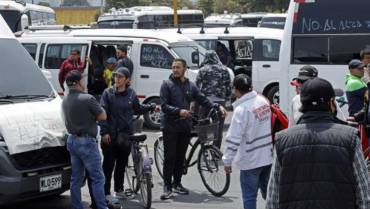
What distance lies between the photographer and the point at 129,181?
29.4 ft

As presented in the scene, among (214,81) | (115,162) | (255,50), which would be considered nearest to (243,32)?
(255,50)

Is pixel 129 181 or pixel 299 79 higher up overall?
pixel 299 79

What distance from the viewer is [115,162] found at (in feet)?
28.1

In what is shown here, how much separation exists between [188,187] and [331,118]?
5.53 metres

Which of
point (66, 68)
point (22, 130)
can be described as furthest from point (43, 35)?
point (22, 130)

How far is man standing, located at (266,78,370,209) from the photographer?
3.96 meters

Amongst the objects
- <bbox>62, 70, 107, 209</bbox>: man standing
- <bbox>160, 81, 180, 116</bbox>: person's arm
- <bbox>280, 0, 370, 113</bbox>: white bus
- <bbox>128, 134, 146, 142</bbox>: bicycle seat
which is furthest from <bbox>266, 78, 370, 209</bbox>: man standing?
<bbox>280, 0, 370, 113</bbox>: white bus

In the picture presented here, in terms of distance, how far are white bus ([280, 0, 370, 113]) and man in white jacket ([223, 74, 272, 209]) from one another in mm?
5272

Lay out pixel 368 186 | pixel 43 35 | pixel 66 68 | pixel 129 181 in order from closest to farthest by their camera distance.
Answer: pixel 368 186
pixel 129 181
pixel 66 68
pixel 43 35

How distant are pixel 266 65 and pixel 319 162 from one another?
46.2ft

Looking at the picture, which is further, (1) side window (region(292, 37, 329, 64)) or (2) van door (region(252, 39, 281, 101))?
(2) van door (region(252, 39, 281, 101))

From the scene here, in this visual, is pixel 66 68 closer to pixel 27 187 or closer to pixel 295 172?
pixel 27 187

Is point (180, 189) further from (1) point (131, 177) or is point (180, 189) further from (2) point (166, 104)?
(2) point (166, 104)

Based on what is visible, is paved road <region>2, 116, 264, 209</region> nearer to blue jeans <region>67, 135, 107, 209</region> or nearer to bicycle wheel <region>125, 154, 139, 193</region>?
bicycle wheel <region>125, 154, 139, 193</region>
